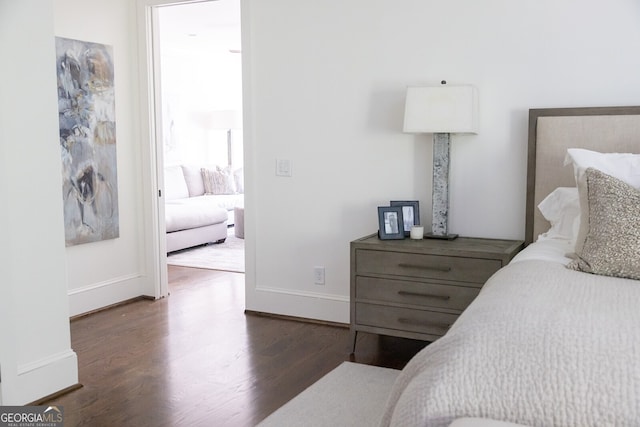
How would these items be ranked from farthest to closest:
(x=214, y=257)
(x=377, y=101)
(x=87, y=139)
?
(x=214, y=257), (x=87, y=139), (x=377, y=101)

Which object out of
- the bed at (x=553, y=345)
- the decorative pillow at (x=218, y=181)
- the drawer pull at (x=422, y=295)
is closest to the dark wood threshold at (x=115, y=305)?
the drawer pull at (x=422, y=295)

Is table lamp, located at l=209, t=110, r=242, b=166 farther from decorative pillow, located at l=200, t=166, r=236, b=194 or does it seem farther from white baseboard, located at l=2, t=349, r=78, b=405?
white baseboard, located at l=2, t=349, r=78, b=405

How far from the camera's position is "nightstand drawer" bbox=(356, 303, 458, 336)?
3.18 m

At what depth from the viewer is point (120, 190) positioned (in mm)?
4477

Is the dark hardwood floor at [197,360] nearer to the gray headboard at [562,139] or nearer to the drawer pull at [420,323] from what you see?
the drawer pull at [420,323]

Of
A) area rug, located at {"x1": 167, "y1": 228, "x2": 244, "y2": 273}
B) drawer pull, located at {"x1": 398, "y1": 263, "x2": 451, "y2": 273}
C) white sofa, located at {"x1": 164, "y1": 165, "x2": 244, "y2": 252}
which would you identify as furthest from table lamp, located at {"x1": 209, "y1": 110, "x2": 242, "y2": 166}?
drawer pull, located at {"x1": 398, "y1": 263, "x2": 451, "y2": 273}

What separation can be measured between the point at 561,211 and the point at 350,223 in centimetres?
134

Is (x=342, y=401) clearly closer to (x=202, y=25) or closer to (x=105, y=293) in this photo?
(x=105, y=293)

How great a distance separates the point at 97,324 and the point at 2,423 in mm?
1590

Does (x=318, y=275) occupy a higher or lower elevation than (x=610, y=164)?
lower

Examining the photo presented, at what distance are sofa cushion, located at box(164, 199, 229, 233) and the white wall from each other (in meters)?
2.58

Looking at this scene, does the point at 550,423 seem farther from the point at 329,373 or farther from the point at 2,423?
the point at 2,423

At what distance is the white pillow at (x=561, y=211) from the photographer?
9.56ft

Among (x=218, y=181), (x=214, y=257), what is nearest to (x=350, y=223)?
(x=214, y=257)
